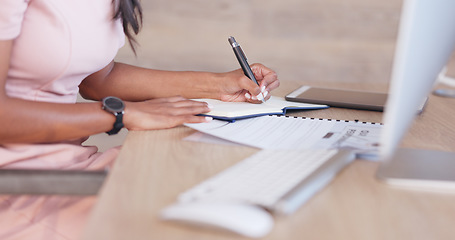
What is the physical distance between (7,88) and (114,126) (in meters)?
0.25

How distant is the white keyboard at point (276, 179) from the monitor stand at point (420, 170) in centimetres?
7

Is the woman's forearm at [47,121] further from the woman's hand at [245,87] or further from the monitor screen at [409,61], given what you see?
the monitor screen at [409,61]

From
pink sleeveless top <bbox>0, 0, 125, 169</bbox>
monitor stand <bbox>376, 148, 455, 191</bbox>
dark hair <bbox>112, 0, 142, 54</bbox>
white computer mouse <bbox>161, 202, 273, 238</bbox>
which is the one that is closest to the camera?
white computer mouse <bbox>161, 202, 273, 238</bbox>

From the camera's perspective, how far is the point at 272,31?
4.09 metres

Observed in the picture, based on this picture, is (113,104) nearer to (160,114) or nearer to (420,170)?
(160,114)

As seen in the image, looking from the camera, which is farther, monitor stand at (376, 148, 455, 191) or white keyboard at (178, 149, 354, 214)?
monitor stand at (376, 148, 455, 191)

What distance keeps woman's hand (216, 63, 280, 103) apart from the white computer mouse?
0.70 m

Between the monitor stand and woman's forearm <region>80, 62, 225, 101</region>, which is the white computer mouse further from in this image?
woman's forearm <region>80, 62, 225, 101</region>

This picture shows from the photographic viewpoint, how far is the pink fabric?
3.20 feet

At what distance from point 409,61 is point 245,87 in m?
0.74

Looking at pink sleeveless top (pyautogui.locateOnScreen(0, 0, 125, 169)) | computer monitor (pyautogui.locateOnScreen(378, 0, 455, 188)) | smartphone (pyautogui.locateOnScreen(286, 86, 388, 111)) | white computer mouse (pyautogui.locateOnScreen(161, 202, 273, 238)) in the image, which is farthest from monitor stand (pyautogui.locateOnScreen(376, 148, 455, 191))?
pink sleeveless top (pyautogui.locateOnScreen(0, 0, 125, 169))

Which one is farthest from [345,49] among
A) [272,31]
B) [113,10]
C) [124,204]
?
[124,204]

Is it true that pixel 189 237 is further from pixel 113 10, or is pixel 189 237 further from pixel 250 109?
pixel 113 10

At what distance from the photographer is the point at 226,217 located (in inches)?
23.3
